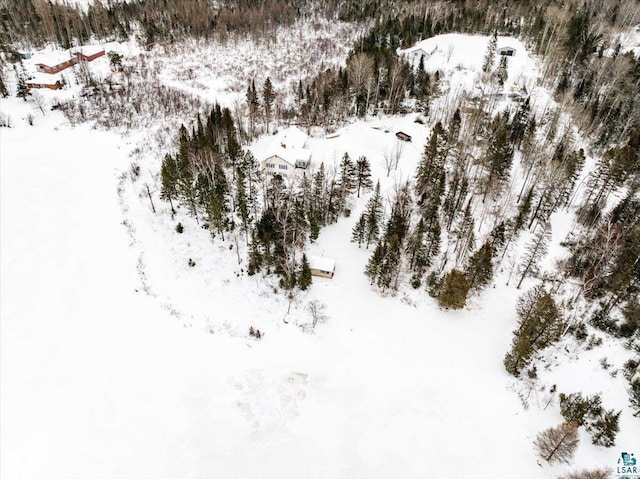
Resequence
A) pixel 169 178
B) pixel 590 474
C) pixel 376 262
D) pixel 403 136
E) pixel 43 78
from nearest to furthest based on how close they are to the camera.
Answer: pixel 590 474
pixel 376 262
pixel 169 178
pixel 403 136
pixel 43 78

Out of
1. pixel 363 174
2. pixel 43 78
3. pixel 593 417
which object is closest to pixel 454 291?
pixel 593 417

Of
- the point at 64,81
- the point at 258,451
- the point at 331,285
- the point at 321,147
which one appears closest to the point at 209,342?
the point at 258,451

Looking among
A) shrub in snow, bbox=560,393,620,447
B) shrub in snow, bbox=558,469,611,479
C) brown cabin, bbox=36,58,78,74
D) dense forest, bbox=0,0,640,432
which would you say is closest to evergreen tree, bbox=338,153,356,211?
dense forest, bbox=0,0,640,432

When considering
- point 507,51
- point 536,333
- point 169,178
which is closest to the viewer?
point 536,333

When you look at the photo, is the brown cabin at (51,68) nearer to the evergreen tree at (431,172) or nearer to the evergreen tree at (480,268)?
the evergreen tree at (431,172)

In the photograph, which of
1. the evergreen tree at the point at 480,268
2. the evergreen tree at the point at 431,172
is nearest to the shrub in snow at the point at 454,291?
the evergreen tree at the point at 480,268

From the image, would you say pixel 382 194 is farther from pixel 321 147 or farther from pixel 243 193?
pixel 243 193

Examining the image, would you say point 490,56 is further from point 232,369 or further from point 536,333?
point 232,369
